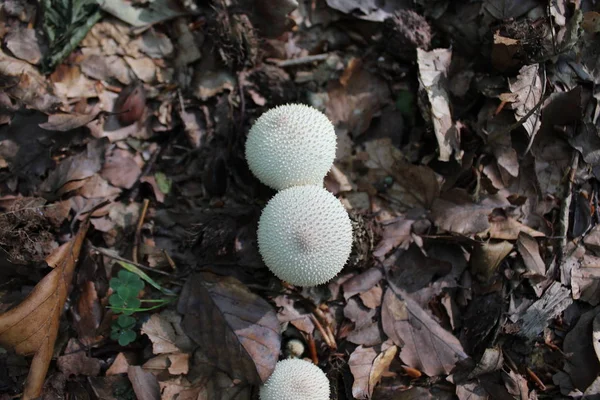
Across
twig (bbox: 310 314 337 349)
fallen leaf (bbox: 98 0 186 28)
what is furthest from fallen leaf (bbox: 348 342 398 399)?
fallen leaf (bbox: 98 0 186 28)

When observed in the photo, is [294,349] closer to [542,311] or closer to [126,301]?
[126,301]

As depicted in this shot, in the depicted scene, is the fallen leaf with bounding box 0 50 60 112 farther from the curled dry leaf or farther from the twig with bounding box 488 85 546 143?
the twig with bounding box 488 85 546 143

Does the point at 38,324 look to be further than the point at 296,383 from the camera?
Yes

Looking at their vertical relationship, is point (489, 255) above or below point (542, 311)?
above

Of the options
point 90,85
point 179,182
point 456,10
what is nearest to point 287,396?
point 179,182

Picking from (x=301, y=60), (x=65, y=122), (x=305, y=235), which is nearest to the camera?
(x=305, y=235)

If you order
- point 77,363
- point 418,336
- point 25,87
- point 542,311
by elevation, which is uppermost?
point 25,87

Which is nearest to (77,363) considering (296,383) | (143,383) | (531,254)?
(143,383)
